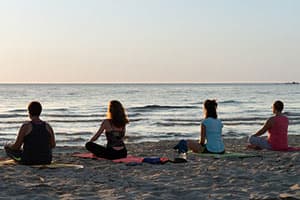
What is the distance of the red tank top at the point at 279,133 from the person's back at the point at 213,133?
1413 mm

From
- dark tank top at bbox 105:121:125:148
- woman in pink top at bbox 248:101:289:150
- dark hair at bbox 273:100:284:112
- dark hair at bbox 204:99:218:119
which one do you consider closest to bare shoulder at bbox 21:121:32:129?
dark tank top at bbox 105:121:125:148

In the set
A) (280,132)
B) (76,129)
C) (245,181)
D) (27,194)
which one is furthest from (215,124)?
(76,129)

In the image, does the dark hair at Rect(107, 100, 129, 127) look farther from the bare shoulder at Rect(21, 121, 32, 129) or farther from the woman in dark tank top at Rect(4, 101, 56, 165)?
the bare shoulder at Rect(21, 121, 32, 129)

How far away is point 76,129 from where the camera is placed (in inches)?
928

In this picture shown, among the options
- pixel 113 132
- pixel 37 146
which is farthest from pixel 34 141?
pixel 113 132

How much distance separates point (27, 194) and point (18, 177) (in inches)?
50.4

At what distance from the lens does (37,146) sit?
28.9 feet

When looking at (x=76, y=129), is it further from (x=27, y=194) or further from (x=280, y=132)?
(x=27, y=194)

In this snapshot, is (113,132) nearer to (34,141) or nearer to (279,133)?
(34,141)

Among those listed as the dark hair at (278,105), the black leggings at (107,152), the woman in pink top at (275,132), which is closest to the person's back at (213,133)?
the woman in pink top at (275,132)

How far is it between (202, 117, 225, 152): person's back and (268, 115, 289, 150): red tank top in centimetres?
141

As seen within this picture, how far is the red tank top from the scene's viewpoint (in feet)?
37.1

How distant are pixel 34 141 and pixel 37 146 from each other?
0.14 metres

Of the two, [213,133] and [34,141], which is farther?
[213,133]
